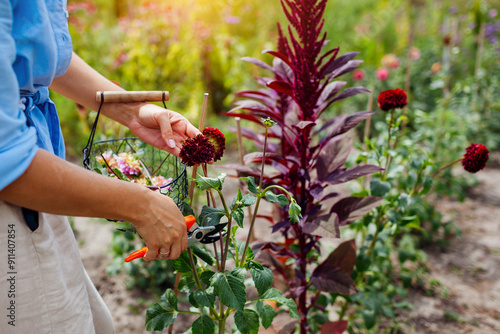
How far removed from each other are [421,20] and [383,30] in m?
1.55

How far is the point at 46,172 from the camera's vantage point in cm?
70

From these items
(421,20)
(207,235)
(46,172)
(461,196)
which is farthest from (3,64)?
(421,20)

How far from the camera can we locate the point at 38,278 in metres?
0.80

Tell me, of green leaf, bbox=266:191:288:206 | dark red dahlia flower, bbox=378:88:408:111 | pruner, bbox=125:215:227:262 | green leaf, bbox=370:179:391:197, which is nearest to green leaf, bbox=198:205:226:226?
pruner, bbox=125:215:227:262

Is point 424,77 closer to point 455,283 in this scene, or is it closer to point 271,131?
point 455,283

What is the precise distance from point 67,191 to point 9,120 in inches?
6.0

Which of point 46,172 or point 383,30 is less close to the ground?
point 383,30

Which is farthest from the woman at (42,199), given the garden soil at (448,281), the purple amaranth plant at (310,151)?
the garden soil at (448,281)

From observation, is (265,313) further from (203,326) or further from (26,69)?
(26,69)

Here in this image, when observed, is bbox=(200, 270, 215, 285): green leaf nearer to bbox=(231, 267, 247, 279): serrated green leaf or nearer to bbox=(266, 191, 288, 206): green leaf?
bbox=(231, 267, 247, 279): serrated green leaf

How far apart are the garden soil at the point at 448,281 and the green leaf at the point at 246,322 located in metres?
0.52

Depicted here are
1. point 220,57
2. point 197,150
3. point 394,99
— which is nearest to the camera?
point 197,150

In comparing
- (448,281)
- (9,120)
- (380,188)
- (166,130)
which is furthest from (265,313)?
(448,281)

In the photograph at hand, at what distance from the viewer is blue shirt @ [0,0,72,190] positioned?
66 centimetres
